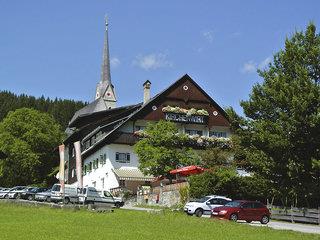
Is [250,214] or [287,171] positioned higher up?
[287,171]

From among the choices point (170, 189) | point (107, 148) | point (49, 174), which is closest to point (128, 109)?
point (107, 148)

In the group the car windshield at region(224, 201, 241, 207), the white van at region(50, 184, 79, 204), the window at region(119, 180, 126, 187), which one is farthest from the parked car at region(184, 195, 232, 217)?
the window at region(119, 180, 126, 187)

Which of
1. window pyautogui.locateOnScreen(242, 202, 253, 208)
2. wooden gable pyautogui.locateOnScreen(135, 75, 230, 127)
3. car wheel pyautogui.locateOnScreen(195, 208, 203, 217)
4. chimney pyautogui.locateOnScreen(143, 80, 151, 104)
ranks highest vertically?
chimney pyautogui.locateOnScreen(143, 80, 151, 104)

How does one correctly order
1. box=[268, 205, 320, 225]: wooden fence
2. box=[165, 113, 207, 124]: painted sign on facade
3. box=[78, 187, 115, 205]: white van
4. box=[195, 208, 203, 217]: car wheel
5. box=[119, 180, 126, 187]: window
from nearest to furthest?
box=[195, 208, 203, 217]: car wheel → box=[268, 205, 320, 225]: wooden fence → box=[78, 187, 115, 205]: white van → box=[119, 180, 126, 187]: window → box=[165, 113, 207, 124]: painted sign on facade

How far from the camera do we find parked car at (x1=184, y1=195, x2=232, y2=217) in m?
36.5

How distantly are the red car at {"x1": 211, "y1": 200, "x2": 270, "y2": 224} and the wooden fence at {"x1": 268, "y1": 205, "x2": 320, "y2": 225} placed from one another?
4.04 metres

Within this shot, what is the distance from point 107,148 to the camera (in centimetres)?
6388

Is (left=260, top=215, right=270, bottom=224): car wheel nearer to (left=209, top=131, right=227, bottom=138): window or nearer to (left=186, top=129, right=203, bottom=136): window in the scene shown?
(left=186, top=129, right=203, bottom=136): window

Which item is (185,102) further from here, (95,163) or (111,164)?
(95,163)

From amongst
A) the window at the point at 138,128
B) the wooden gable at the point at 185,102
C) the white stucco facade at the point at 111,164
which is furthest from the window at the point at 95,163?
the wooden gable at the point at 185,102

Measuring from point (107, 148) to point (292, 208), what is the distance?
30.0m

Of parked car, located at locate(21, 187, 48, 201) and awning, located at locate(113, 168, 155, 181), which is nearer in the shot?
parked car, located at locate(21, 187, 48, 201)

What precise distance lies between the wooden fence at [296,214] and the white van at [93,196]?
14005 millimetres

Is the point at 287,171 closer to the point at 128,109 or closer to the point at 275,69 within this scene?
the point at 275,69
